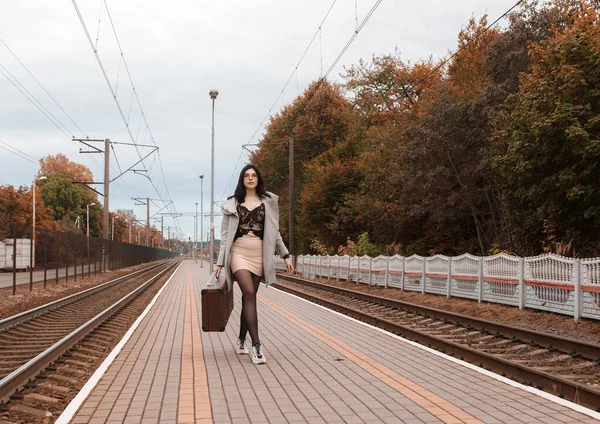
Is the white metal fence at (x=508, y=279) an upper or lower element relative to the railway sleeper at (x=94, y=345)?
upper

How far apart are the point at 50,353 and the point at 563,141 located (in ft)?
47.4

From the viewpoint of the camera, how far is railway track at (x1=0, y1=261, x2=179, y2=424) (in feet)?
→ 19.6

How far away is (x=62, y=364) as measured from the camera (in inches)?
325

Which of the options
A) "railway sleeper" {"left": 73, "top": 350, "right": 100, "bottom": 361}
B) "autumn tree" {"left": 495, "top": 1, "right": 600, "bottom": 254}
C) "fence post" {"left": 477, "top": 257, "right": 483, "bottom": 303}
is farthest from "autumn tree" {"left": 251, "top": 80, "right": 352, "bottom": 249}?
"railway sleeper" {"left": 73, "top": 350, "right": 100, "bottom": 361}

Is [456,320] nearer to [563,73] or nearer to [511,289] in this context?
[511,289]

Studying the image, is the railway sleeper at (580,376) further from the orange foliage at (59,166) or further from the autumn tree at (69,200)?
the orange foliage at (59,166)

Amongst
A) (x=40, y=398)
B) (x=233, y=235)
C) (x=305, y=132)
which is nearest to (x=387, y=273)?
(x=233, y=235)

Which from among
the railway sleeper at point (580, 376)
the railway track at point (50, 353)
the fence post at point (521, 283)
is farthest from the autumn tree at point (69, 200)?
the railway sleeper at point (580, 376)

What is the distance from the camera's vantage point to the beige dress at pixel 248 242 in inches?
294

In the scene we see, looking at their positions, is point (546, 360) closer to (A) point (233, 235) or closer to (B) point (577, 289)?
(B) point (577, 289)

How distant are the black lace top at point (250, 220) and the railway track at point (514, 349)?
2.98m

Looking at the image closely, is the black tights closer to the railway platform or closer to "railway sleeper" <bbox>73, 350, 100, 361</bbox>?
the railway platform

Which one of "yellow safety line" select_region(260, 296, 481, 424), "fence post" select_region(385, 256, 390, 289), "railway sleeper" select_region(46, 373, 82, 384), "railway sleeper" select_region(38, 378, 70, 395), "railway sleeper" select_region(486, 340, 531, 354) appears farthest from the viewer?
"fence post" select_region(385, 256, 390, 289)

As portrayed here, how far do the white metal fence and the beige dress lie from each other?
6.18 meters
